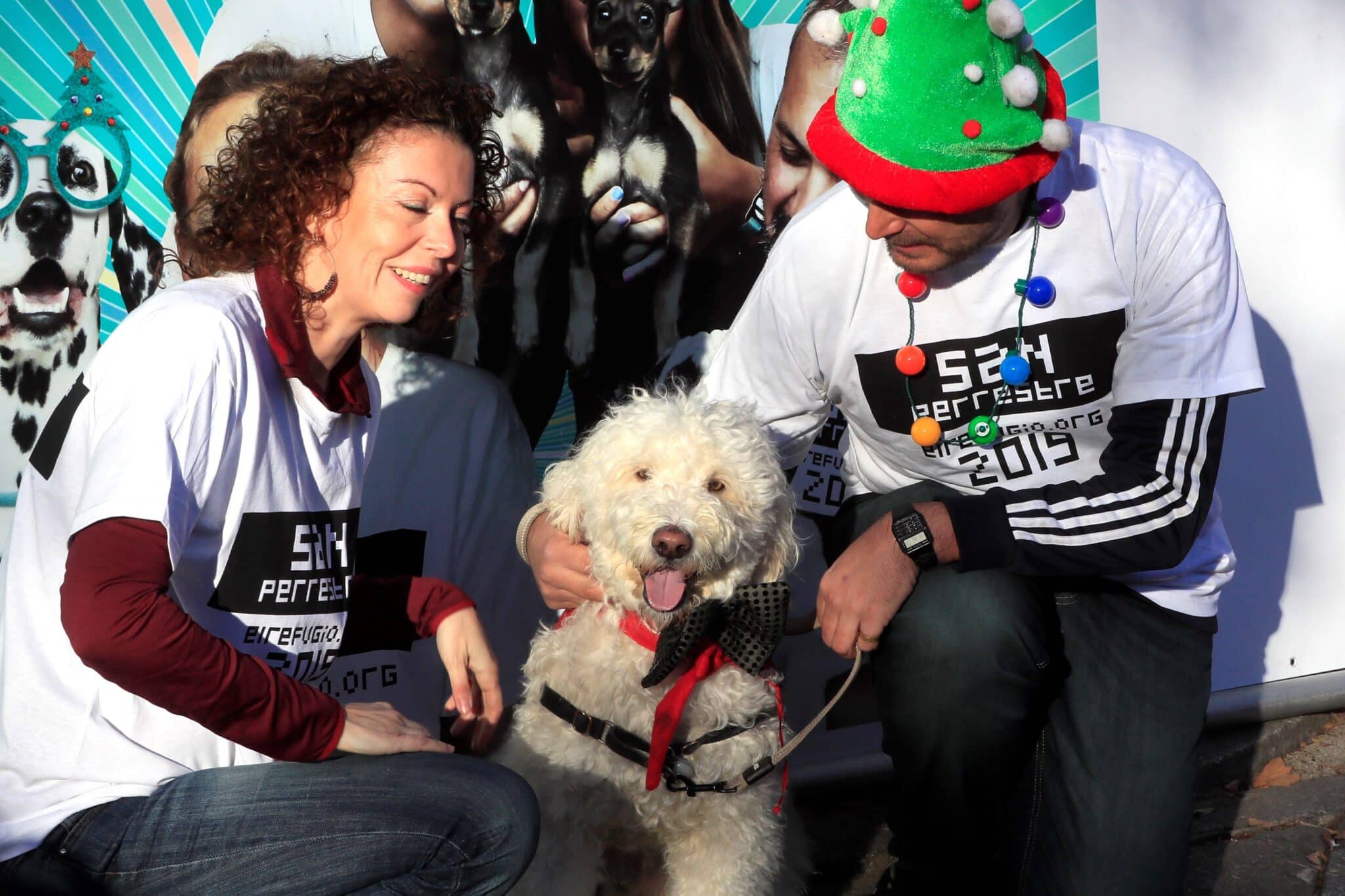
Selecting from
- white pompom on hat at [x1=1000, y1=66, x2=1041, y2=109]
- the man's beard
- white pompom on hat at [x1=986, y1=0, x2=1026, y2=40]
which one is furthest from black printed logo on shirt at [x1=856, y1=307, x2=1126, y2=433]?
the man's beard

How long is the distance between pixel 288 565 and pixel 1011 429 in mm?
1580

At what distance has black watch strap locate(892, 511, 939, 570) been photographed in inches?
94.0

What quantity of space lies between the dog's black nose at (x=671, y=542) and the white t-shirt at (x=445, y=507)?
102 centimetres

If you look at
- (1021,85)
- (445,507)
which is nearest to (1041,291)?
(1021,85)

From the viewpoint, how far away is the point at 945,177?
7.65 feet

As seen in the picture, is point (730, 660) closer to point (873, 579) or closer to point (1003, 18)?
point (873, 579)

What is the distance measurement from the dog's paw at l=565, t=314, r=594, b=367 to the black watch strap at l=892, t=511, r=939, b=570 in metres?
1.27

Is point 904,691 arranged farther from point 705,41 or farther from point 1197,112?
point 1197,112

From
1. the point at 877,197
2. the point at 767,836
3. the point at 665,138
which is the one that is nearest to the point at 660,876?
the point at 767,836

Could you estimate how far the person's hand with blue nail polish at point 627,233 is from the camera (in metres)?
3.34

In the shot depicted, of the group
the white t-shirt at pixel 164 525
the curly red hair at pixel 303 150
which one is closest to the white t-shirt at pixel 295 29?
the curly red hair at pixel 303 150

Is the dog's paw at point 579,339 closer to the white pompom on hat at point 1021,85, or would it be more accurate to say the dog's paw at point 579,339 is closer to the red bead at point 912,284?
the red bead at point 912,284

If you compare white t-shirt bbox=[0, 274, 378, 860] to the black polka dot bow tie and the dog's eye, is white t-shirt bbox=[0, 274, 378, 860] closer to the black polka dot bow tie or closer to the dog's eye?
the black polka dot bow tie

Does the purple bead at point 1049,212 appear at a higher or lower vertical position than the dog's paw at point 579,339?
higher
